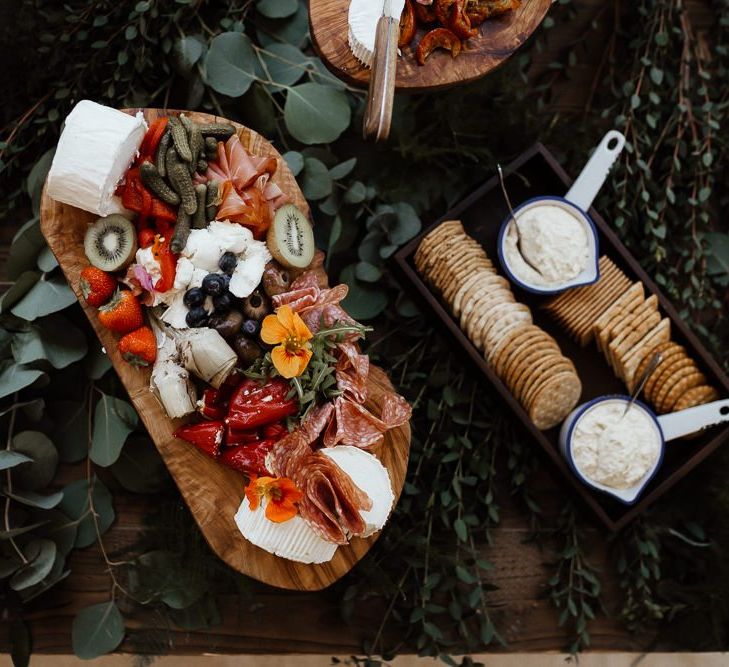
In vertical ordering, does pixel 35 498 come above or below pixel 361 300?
below

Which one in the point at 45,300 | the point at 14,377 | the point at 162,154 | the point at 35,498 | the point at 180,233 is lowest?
the point at 35,498

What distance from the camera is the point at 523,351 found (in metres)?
1.91

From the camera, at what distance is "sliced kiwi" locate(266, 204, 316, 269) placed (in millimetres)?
1737

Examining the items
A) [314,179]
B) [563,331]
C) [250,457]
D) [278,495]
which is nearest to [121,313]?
[250,457]

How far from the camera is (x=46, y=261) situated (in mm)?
1903

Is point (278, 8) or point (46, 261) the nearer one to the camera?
point (46, 261)

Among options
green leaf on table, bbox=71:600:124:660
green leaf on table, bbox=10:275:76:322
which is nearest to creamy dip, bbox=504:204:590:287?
green leaf on table, bbox=10:275:76:322

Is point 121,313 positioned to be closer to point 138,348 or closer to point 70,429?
point 138,348

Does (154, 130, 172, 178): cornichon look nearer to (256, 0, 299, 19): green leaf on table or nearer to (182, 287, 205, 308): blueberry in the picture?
(182, 287, 205, 308): blueberry

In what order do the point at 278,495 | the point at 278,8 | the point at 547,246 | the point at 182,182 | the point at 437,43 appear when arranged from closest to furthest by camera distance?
the point at 278,495 < the point at 182,182 < the point at 437,43 < the point at 547,246 < the point at 278,8

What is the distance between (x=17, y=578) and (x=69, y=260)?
2.72ft

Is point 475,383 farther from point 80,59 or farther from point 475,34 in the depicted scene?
point 80,59

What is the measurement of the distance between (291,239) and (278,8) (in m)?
0.73

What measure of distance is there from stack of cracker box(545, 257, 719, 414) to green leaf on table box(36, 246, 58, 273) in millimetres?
1278
